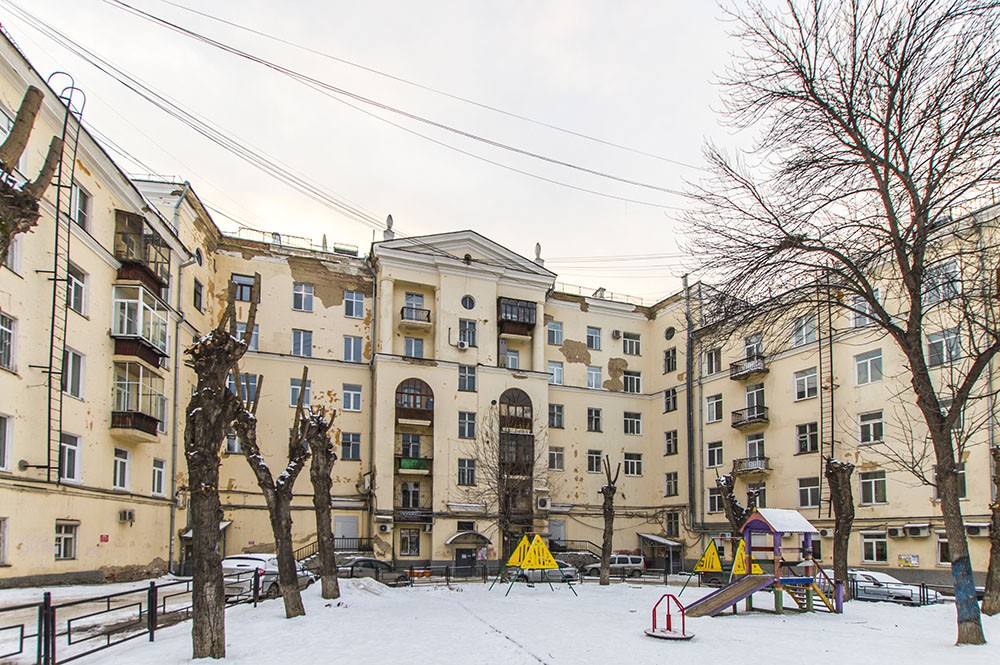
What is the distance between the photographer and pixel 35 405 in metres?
22.9

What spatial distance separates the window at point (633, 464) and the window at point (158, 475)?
1095 inches

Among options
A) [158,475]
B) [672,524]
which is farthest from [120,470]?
[672,524]

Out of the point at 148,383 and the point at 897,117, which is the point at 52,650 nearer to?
the point at 897,117

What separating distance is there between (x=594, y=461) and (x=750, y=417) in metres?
10.8

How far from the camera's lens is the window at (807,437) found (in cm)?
3834

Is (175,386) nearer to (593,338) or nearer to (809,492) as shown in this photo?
(593,338)

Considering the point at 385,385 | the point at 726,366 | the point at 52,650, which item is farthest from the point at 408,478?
the point at 52,650

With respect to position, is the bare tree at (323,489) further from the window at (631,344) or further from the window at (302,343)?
the window at (631,344)

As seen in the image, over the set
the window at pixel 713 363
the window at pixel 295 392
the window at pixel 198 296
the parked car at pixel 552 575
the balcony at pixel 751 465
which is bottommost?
the parked car at pixel 552 575

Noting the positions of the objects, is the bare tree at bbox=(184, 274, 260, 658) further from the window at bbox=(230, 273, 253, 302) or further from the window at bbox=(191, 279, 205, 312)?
the window at bbox=(230, 273, 253, 302)

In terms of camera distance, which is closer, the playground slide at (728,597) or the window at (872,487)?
the playground slide at (728,597)

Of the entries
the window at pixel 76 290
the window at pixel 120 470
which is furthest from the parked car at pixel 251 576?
the window at pixel 76 290

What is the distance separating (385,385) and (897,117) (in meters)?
31.0

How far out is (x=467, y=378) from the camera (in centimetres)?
4456
